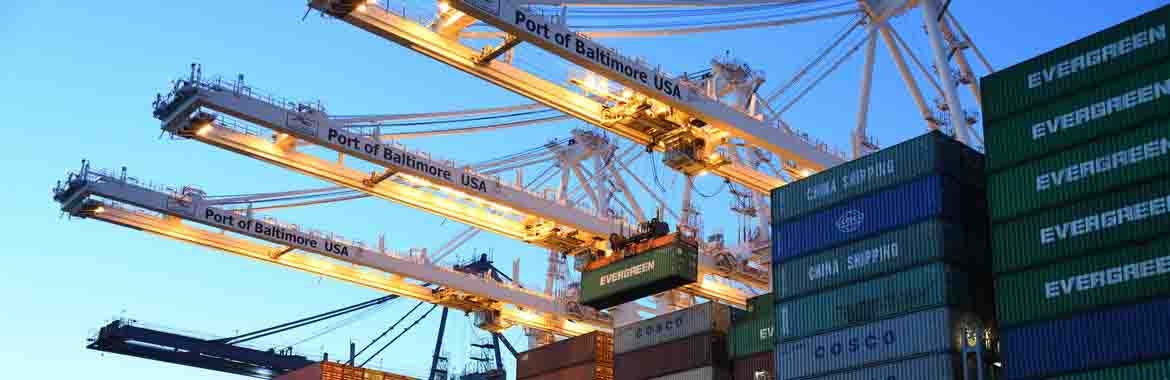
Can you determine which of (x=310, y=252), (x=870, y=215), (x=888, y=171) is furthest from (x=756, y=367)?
(x=310, y=252)

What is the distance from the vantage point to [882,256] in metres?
40.5

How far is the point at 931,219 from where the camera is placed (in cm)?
3941

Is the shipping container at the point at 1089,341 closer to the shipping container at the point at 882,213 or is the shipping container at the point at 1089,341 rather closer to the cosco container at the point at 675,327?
the shipping container at the point at 882,213

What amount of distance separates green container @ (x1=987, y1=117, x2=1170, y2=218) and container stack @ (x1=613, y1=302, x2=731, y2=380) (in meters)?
15.0

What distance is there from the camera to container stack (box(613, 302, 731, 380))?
166ft

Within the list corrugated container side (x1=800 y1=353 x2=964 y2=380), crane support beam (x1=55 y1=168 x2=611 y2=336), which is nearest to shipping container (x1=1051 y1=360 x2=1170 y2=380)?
corrugated container side (x1=800 y1=353 x2=964 y2=380)

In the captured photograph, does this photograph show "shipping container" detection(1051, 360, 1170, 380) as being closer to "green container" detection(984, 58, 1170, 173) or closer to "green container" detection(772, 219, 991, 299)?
"green container" detection(772, 219, 991, 299)

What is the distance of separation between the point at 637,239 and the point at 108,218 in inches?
826

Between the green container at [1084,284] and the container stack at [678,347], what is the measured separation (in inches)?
603

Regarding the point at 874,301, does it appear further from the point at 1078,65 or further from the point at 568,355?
the point at 568,355

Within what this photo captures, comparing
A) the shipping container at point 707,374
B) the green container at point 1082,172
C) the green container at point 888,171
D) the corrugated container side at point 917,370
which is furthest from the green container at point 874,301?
the shipping container at point 707,374

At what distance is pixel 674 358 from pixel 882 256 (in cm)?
1355

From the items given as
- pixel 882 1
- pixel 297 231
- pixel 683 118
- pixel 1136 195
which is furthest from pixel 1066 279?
pixel 297 231

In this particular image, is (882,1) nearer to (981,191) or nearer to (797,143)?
(797,143)
